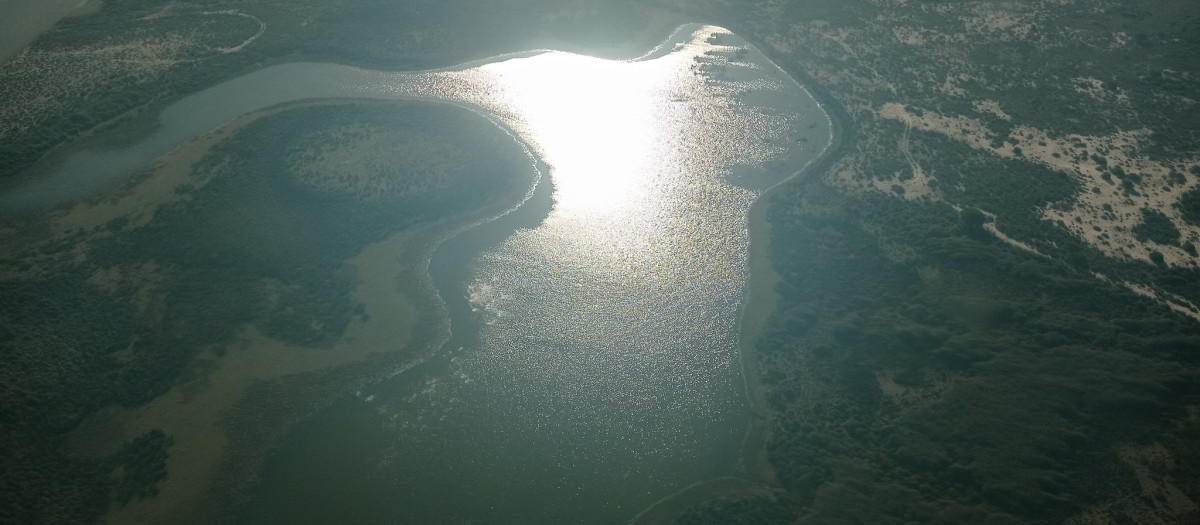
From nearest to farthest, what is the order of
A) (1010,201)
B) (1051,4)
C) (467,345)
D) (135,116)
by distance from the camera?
1. (467,345)
2. (1010,201)
3. (135,116)
4. (1051,4)

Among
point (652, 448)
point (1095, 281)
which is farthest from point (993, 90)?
point (652, 448)

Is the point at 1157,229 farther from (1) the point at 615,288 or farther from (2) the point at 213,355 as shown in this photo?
(2) the point at 213,355

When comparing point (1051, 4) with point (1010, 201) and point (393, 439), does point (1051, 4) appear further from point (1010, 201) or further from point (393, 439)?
point (393, 439)

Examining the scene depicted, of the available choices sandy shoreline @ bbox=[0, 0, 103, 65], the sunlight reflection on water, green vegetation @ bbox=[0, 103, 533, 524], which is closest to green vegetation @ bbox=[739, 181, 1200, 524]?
the sunlight reflection on water

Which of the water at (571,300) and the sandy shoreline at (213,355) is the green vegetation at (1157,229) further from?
the sandy shoreline at (213,355)

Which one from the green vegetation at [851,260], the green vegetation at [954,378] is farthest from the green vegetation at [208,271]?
the green vegetation at [954,378]

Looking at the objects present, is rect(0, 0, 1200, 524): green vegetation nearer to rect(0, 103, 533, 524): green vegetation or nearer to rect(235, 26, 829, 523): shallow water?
rect(0, 103, 533, 524): green vegetation

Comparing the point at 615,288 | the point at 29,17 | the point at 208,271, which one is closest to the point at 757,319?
the point at 615,288
